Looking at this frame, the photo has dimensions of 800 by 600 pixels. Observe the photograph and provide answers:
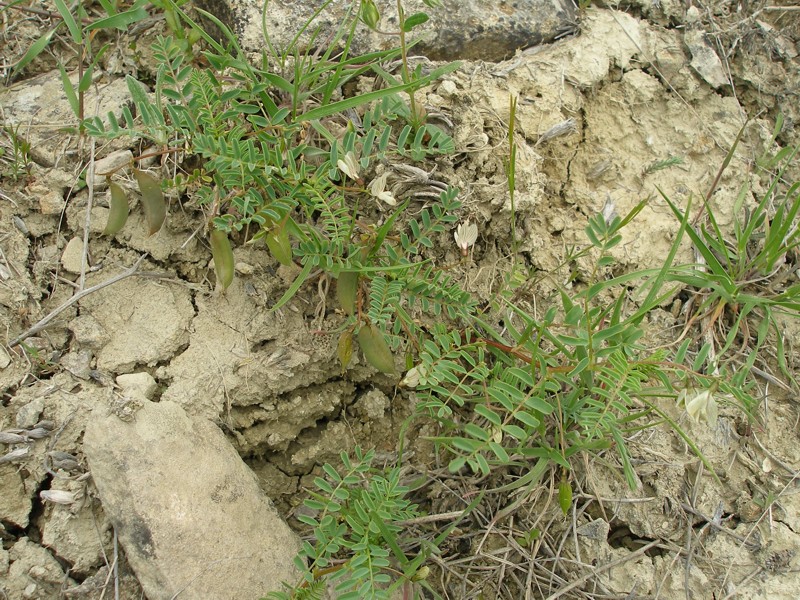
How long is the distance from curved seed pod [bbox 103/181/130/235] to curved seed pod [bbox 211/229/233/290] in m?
0.34

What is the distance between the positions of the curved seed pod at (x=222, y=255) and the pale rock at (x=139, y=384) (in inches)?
16.0

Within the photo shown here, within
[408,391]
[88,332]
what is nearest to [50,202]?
[88,332]

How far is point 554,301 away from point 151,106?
1576 mm

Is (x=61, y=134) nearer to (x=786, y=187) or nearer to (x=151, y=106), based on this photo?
(x=151, y=106)

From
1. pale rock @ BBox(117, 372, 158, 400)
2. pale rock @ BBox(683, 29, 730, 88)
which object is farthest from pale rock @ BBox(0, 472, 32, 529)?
pale rock @ BBox(683, 29, 730, 88)

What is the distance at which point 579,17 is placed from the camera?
299 cm

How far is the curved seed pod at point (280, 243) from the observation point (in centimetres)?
223

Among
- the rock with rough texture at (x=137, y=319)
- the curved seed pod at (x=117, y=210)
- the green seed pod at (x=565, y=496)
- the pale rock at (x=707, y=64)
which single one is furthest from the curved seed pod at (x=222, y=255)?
the pale rock at (x=707, y=64)

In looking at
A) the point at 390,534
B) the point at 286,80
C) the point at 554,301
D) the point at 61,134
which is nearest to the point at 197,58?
the point at 286,80

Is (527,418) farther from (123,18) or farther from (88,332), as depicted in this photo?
(123,18)

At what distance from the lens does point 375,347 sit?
2271 mm

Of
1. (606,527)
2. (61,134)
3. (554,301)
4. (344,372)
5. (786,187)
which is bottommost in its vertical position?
(606,527)

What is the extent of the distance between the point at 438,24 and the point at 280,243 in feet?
3.98

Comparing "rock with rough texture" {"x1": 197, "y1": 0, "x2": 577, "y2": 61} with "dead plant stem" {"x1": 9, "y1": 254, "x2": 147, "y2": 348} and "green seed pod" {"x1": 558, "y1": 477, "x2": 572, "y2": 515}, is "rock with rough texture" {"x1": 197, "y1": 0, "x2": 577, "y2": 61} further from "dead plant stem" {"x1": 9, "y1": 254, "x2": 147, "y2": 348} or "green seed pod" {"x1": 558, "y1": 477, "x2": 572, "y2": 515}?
"green seed pod" {"x1": 558, "y1": 477, "x2": 572, "y2": 515}
